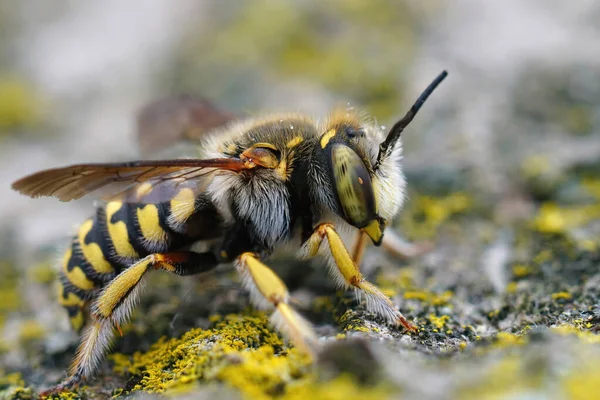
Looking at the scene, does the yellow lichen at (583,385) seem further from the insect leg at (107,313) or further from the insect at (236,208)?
the insect leg at (107,313)

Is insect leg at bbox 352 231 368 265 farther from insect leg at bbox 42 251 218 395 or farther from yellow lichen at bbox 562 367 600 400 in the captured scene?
yellow lichen at bbox 562 367 600 400

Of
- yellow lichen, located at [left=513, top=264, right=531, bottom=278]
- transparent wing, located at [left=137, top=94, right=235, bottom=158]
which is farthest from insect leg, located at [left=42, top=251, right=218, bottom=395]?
yellow lichen, located at [left=513, top=264, right=531, bottom=278]

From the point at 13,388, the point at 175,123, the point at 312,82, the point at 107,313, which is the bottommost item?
the point at 13,388

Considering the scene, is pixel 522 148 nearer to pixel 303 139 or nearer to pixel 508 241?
pixel 508 241

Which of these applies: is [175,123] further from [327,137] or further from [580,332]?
[580,332]

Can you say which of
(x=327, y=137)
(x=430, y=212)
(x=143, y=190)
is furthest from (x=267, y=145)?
(x=430, y=212)

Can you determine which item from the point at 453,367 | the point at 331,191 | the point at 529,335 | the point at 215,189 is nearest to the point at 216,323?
the point at 215,189

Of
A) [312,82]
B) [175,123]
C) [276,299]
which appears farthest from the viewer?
[312,82]

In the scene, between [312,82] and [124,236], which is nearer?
[124,236]

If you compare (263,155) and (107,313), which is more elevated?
(263,155)
